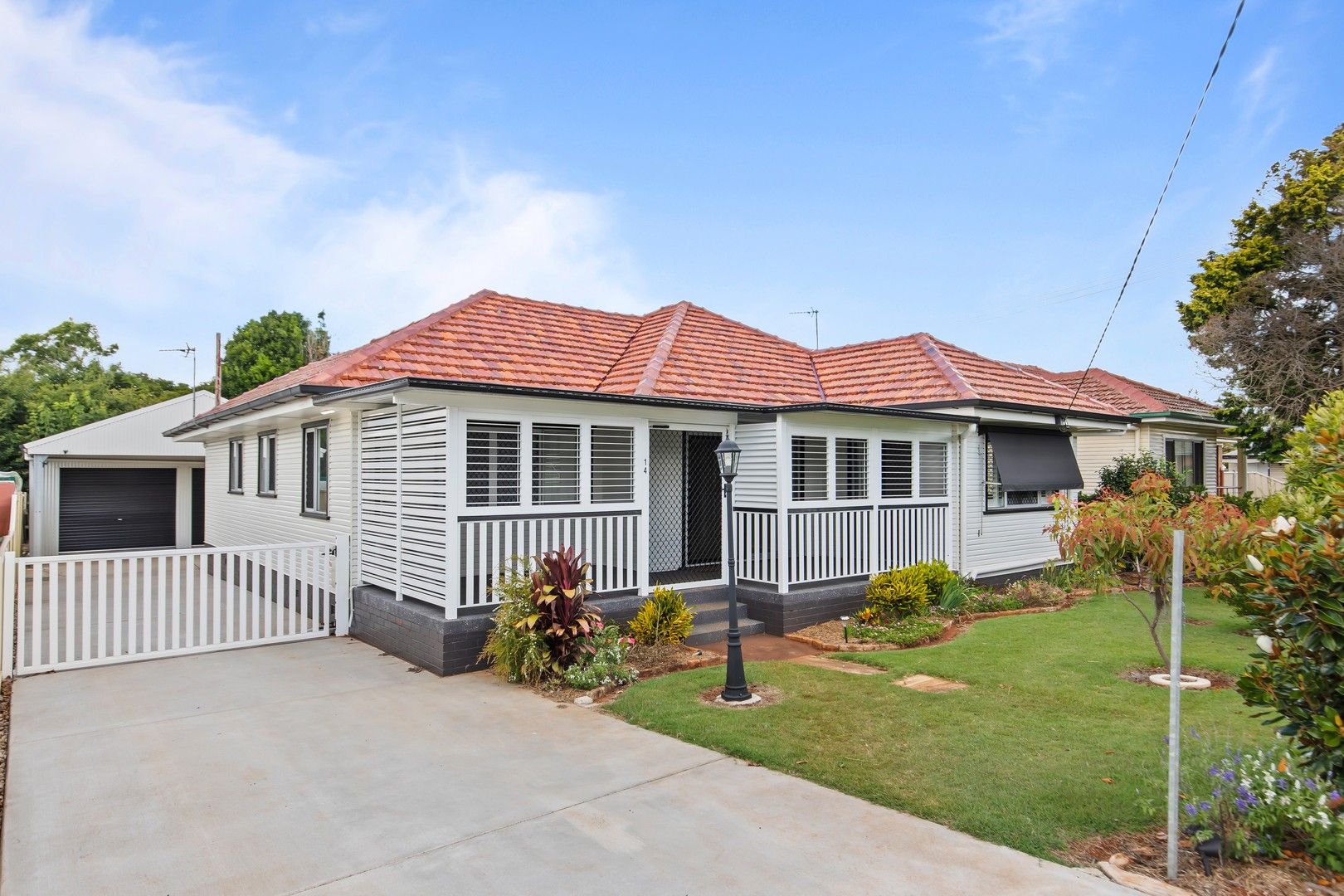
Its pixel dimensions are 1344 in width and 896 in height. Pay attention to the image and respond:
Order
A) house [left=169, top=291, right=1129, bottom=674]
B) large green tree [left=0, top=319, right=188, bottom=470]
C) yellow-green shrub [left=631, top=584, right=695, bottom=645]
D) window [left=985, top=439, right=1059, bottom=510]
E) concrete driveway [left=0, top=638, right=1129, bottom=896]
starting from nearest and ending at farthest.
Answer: concrete driveway [left=0, top=638, right=1129, bottom=896], house [left=169, top=291, right=1129, bottom=674], yellow-green shrub [left=631, top=584, right=695, bottom=645], window [left=985, top=439, right=1059, bottom=510], large green tree [left=0, top=319, right=188, bottom=470]

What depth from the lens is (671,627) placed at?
823cm

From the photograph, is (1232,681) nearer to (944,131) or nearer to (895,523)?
(895,523)

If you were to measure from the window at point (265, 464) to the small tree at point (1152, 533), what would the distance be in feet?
38.9

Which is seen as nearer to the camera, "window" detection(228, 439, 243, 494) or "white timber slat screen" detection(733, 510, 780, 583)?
"white timber slat screen" detection(733, 510, 780, 583)

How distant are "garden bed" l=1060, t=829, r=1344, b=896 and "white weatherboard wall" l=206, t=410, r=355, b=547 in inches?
338

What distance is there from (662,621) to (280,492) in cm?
751

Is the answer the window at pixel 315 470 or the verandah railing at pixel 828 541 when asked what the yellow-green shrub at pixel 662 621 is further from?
the window at pixel 315 470

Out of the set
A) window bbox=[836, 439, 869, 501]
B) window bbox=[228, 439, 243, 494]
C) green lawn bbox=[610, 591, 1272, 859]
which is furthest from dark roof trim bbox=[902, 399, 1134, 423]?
window bbox=[228, 439, 243, 494]

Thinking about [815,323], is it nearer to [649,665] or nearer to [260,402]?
[260,402]

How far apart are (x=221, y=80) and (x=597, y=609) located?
34.9 feet

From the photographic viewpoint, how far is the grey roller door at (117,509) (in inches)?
821

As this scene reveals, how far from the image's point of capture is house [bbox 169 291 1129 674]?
25.9ft

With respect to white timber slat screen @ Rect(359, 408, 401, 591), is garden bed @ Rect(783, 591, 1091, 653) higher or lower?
Result: lower

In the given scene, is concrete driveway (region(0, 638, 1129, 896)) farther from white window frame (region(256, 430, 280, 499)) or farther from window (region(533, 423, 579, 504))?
white window frame (region(256, 430, 280, 499))
